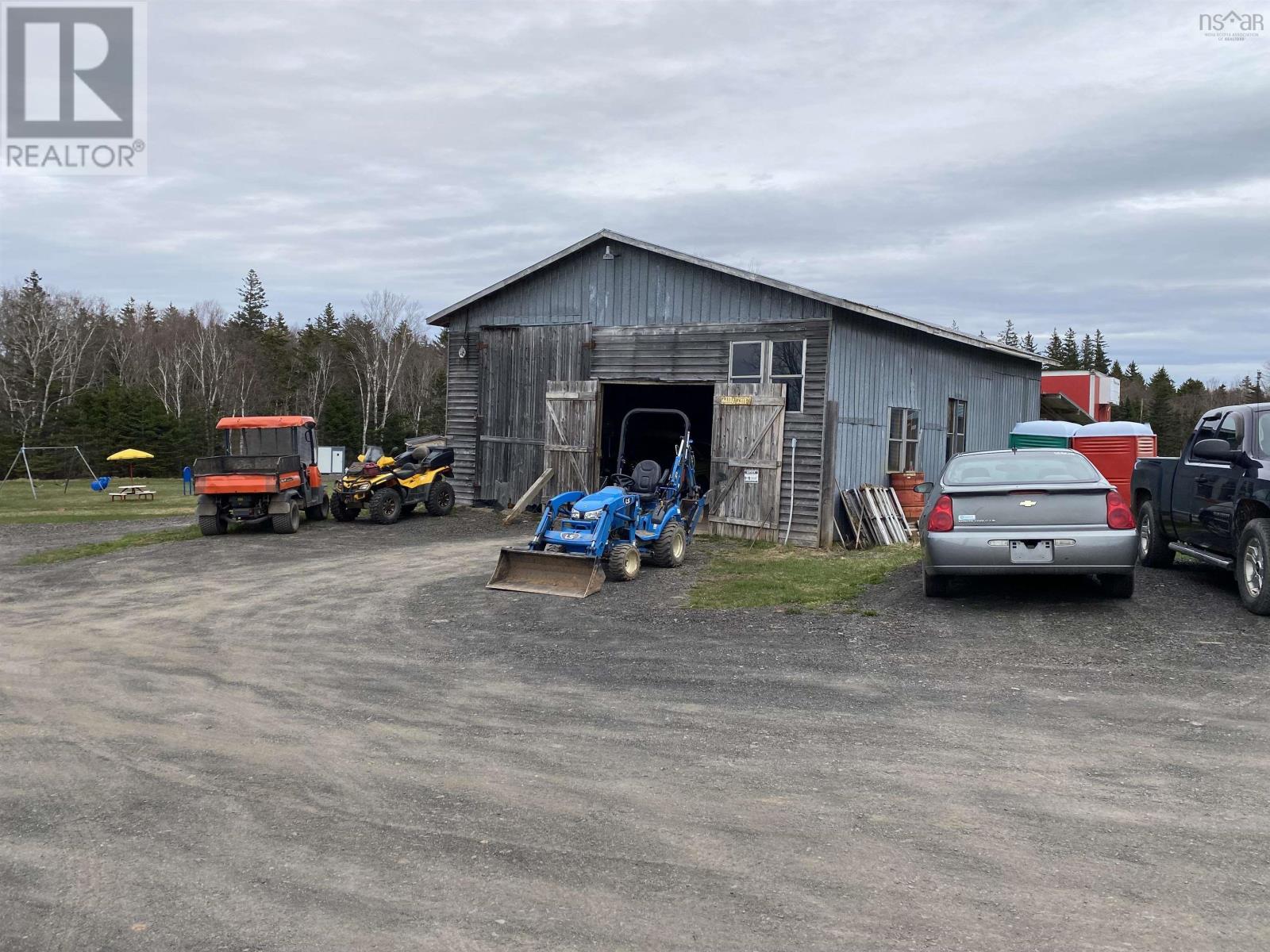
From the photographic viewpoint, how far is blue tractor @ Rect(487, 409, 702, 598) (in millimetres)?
11109

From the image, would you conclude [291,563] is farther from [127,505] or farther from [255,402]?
[255,402]

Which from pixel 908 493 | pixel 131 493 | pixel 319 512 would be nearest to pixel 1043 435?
pixel 908 493

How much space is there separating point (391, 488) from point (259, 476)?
252 cm

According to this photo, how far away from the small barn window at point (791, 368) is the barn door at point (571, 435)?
3501mm

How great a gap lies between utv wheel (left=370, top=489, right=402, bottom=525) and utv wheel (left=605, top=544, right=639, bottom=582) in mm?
7695

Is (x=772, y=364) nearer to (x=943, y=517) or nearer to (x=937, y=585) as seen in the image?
(x=937, y=585)

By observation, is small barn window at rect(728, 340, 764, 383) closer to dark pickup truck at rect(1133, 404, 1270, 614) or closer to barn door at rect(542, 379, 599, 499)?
barn door at rect(542, 379, 599, 499)

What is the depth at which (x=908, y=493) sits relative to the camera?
1767 cm

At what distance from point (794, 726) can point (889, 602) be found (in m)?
4.06

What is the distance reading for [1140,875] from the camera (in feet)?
12.6

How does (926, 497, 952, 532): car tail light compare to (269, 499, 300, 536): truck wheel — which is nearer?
(926, 497, 952, 532): car tail light

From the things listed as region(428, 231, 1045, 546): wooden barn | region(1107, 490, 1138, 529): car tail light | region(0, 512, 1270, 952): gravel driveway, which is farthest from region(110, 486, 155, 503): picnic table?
region(1107, 490, 1138, 529): car tail light

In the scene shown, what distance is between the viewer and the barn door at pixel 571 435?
17.8 metres

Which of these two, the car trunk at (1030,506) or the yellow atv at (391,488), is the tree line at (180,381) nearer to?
the yellow atv at (391,488)
